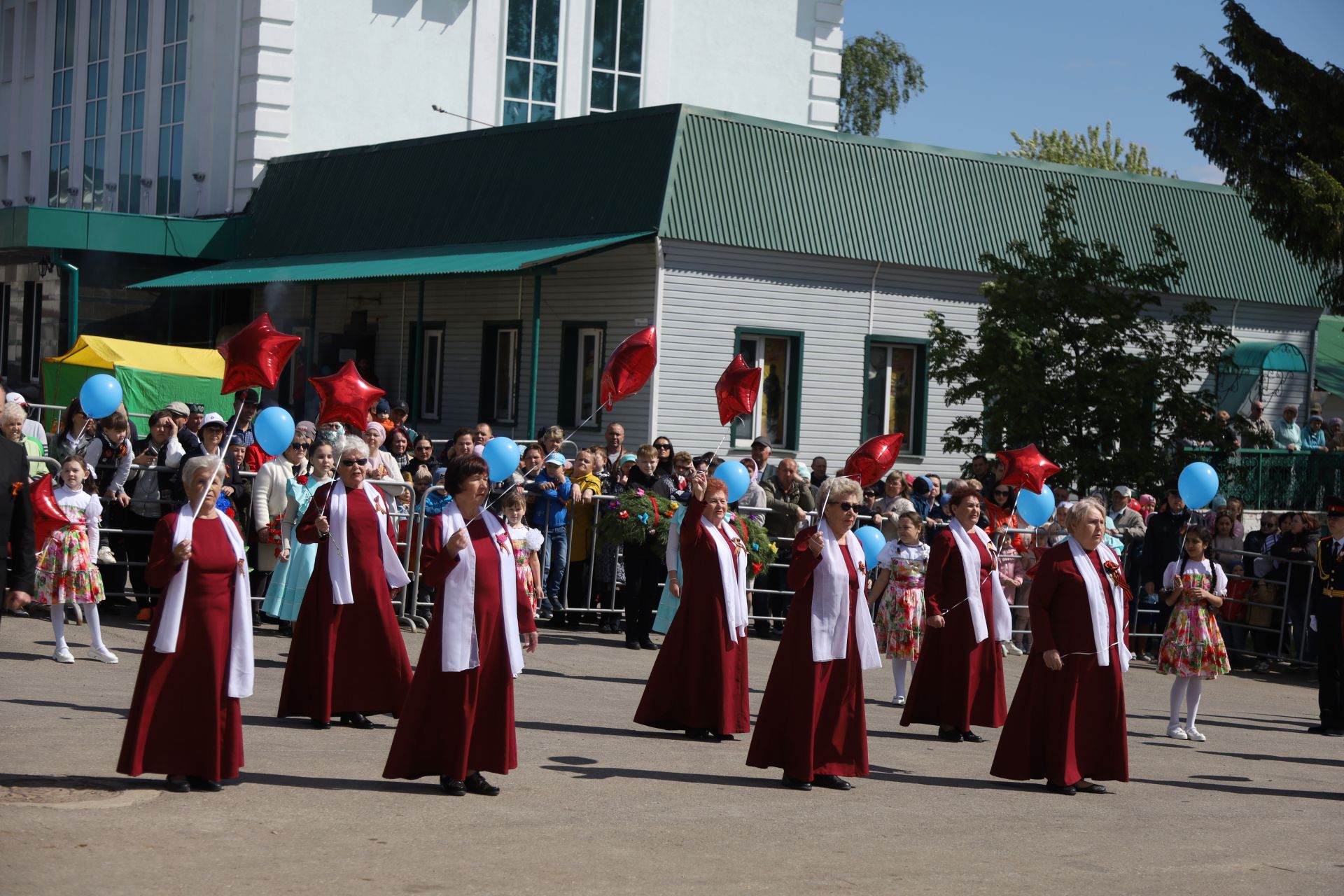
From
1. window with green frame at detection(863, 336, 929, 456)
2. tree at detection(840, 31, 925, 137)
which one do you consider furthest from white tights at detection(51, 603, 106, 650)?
tree at detection(840, 31, 925, 137)

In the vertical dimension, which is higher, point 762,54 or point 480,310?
point 762,54

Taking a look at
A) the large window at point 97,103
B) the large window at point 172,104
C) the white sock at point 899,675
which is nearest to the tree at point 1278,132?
the white sock at point 899,675

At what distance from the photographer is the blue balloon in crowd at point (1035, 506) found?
15.3 meters

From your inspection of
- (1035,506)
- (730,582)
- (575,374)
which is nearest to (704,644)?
(730,582)

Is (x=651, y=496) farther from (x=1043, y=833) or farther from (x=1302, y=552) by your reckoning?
(x=1043, y=833)


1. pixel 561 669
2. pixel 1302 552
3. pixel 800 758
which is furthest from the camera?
pixel 1302 552

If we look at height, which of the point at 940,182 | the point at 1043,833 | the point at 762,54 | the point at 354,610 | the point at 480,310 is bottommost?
the point at 1043,833

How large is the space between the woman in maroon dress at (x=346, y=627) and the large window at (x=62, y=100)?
30980 millimetres

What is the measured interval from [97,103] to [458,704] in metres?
32.2

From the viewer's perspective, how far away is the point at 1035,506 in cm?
1530

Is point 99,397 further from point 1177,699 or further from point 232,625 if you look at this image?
point 1177,699

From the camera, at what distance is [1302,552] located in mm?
17219

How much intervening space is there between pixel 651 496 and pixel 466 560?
729 centimetres

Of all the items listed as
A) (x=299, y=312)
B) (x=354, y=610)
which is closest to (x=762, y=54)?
(x=299, y=312)
